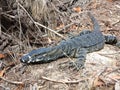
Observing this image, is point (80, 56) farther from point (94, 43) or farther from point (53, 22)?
point (53, 22)

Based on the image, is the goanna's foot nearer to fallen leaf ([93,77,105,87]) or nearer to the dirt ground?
the dirt ground

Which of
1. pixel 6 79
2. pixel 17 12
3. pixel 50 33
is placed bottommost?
pixel 6 79

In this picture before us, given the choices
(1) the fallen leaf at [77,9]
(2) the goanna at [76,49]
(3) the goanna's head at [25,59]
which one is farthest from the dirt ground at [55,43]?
(3) the goanna's head at [25,59]

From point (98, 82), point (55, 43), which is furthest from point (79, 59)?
point (55, 43)

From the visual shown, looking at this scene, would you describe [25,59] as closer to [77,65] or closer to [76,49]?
[77,65]

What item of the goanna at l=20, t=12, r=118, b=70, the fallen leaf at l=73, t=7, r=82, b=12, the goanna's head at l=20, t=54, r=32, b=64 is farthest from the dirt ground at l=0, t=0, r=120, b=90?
the goanna's head at l=20, t=54, r=32, b=64

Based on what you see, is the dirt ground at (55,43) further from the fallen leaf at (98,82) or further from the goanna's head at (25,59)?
the goanna's head at (25,59)

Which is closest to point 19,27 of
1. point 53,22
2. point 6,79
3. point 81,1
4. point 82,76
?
point 53,22
